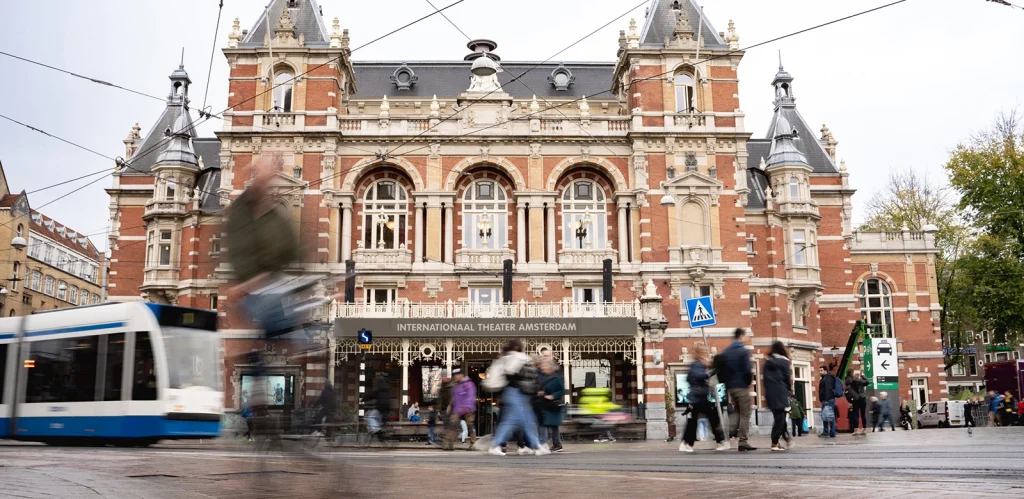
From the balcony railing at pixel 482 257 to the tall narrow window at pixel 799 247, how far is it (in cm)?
1269

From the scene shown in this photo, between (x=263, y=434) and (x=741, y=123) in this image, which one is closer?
(x=263, y=434)

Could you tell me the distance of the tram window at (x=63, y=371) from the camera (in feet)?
51.8

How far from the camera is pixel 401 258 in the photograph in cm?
3456

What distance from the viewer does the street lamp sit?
35.2m

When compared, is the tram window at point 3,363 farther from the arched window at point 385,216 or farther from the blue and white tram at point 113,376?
the arched window at point 385,216

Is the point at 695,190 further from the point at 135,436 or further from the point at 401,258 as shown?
the point at 135,436

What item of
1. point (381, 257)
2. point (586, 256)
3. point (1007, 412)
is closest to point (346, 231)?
point (381, 257)

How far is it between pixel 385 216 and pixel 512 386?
78.4 ft

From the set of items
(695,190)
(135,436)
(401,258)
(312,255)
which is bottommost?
(135,436)

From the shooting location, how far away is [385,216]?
116 feet

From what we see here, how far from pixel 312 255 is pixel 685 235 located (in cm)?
3010

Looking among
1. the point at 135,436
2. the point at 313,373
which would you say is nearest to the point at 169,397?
the point at 135,436

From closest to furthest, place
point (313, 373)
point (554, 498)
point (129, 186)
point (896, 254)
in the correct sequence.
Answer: point (554, 498)
point (313, 373)
point (129, 186)
point (896, 254)

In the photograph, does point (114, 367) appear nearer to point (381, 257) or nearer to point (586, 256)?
point (381, 257)
